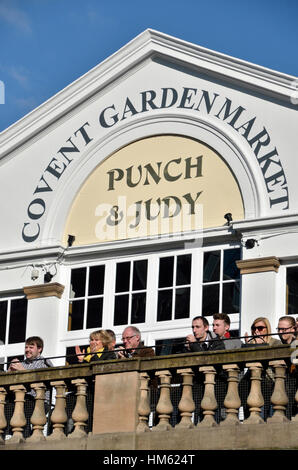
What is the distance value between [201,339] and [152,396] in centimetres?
91

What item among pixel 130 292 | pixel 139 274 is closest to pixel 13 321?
pixel 130 292

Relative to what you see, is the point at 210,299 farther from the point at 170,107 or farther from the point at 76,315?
the point at 170,107

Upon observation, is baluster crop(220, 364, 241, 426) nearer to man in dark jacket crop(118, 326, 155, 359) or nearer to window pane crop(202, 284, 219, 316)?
man in dark jacket crop(118, 326, 155, 359)

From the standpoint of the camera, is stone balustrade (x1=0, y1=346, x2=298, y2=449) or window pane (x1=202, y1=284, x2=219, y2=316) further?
window pane (x1=202, y1=284, x2=219, y2=316)

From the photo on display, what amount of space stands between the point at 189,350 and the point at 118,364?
0.87m

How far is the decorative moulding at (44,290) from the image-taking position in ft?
69.2

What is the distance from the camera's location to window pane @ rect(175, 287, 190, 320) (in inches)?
796

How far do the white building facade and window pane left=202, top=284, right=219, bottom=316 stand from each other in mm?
14

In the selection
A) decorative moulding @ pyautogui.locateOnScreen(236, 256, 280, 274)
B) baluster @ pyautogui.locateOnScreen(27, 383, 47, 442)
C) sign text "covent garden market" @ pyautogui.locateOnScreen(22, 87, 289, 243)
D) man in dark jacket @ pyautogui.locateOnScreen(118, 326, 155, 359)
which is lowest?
baluster @ pyautogui.locateOnScreen(27, 383, 47, 442)

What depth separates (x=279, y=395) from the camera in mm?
15578

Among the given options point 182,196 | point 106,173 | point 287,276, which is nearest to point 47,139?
point 106,173

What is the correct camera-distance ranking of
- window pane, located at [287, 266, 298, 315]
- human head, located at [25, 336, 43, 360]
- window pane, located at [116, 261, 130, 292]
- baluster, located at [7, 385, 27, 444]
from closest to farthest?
baluster, located at [7, 385, 27, 444] < human head, located at [25, 336, 43, 360] < window pane, located at [287, 266, 298, 315] < window pane, located at [116, 261, 130, 292]

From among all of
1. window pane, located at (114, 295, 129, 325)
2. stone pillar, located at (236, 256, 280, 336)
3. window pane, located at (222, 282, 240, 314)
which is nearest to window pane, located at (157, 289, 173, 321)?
window pane, located at (114, 295, 129, 325)

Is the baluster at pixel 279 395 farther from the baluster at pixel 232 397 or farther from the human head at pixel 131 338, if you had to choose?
the human head at pixel 131 338
